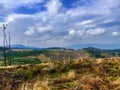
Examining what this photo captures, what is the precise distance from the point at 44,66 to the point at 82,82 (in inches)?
274

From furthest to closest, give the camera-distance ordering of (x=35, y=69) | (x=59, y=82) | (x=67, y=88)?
1. (x=35, y=69)
2. (x=59, y=82)
3. (x=67, y=88)

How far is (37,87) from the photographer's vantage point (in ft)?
34.5

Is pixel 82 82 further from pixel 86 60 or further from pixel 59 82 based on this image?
pixel 86 60

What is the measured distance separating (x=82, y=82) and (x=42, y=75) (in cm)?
537

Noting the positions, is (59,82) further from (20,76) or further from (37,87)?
(20,76)

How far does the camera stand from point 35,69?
56.4 feet

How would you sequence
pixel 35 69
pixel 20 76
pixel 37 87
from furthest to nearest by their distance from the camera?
pixel 35 69 < pixel 20 76 < pixel 37 87

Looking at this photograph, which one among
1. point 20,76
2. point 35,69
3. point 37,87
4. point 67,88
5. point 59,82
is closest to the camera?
point 37,87

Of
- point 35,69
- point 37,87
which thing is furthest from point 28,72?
point 37,87

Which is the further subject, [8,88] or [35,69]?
[35,69]

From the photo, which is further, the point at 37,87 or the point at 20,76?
the point at 20,76

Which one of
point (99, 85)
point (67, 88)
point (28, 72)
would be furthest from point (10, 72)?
point (99, 85)

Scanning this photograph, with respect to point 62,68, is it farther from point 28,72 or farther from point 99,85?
point 99,85

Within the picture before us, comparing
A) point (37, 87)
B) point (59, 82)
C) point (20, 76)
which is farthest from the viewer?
point (20, 76)
